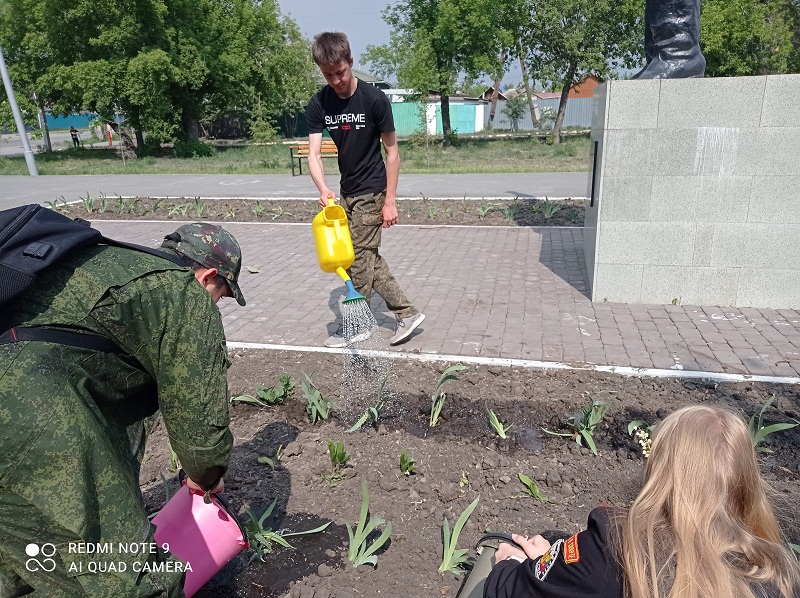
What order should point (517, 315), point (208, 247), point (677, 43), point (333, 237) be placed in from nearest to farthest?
point (208, 247) → point (333, 237) → point (677, 43) → point (517, 315)

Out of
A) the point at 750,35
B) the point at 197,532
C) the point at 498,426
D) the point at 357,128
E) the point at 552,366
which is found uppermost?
the point at 750,35

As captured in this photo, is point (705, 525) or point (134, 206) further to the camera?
point (134, 206)

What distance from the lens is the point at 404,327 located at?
4.73 m

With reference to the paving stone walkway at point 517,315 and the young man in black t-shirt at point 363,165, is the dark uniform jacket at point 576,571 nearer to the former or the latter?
the paving stone walkway at point 517,315

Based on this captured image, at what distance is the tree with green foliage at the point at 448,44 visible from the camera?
2612 centimetres

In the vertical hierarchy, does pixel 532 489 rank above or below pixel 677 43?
below

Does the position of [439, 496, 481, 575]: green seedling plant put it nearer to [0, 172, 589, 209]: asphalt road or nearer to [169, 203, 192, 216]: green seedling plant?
[169, 203, 192, 216]: green seedling plant

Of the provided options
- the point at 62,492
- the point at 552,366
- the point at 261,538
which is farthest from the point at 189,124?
the point at 62,492

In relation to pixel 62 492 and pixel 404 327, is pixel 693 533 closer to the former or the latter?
pixel 62 492

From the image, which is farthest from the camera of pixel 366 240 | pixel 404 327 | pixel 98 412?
pixel 404 327

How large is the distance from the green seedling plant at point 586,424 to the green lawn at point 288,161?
1391 centimetres

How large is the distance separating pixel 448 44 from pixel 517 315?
80.3ft

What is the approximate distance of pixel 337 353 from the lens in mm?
4586

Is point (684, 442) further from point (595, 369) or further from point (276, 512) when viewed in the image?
Result: point (595, 369)
